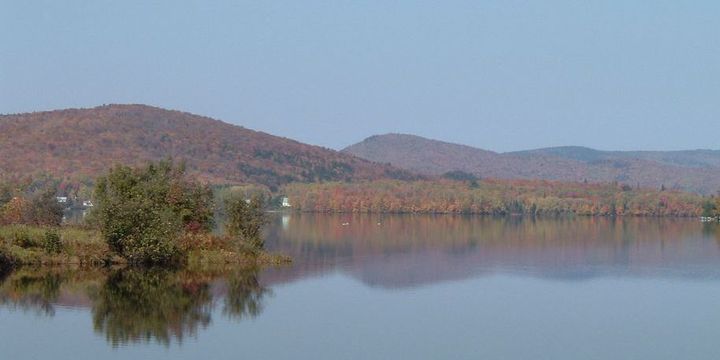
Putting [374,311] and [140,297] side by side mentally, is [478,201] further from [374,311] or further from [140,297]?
[140,297]

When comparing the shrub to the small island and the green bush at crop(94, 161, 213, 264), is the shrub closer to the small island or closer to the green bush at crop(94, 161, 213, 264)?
the small island

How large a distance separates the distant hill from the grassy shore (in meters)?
77.1

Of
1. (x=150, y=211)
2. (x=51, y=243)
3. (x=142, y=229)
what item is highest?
(x=150, y=211)

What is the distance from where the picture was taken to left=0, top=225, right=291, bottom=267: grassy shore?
39.6 meters

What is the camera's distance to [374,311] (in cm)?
3331

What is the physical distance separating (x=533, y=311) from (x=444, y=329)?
5381 mm

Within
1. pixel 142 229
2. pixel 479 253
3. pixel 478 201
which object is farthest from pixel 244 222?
pixel 478 201

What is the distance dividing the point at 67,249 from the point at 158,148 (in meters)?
112

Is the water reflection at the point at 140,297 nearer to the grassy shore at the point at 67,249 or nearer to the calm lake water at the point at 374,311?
the calm lake water at the point at 374,311

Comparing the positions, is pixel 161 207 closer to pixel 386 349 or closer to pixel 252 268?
pixel 252 268

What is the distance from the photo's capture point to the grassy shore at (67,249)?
130 ft

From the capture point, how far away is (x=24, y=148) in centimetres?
13338

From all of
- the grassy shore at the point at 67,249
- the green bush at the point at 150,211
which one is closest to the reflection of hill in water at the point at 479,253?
the grassy shore at the point at 67,249

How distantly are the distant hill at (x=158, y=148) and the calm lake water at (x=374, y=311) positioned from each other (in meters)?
81.0
